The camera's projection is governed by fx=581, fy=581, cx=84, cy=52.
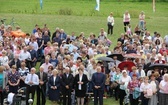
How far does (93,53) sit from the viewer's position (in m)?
26.5

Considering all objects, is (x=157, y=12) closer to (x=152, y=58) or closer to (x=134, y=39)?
(x=134, y=39)

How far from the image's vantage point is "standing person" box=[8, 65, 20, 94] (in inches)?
891

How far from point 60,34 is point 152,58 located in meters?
7.39

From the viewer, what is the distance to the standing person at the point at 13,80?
74.2ft

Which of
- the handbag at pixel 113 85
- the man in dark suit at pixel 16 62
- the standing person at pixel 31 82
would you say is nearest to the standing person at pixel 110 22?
the man in dark suit at pixel 16 62

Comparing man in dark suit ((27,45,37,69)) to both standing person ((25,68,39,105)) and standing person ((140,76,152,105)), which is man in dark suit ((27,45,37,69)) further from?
standing person ((140,76,152,105))

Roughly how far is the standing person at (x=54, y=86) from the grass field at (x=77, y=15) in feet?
48.0

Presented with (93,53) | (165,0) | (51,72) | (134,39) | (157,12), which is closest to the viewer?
(51,72)

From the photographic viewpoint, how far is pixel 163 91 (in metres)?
22.1

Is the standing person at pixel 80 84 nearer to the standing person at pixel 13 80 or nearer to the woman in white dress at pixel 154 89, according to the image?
the standing person at pixel 13 80

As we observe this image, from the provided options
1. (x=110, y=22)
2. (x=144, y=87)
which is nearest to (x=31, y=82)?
(x=144, y=87)

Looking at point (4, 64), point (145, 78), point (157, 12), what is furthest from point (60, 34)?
point (157, 12)

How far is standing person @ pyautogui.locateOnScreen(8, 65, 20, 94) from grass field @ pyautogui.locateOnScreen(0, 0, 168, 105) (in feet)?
50.3

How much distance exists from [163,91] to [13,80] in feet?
19.1
